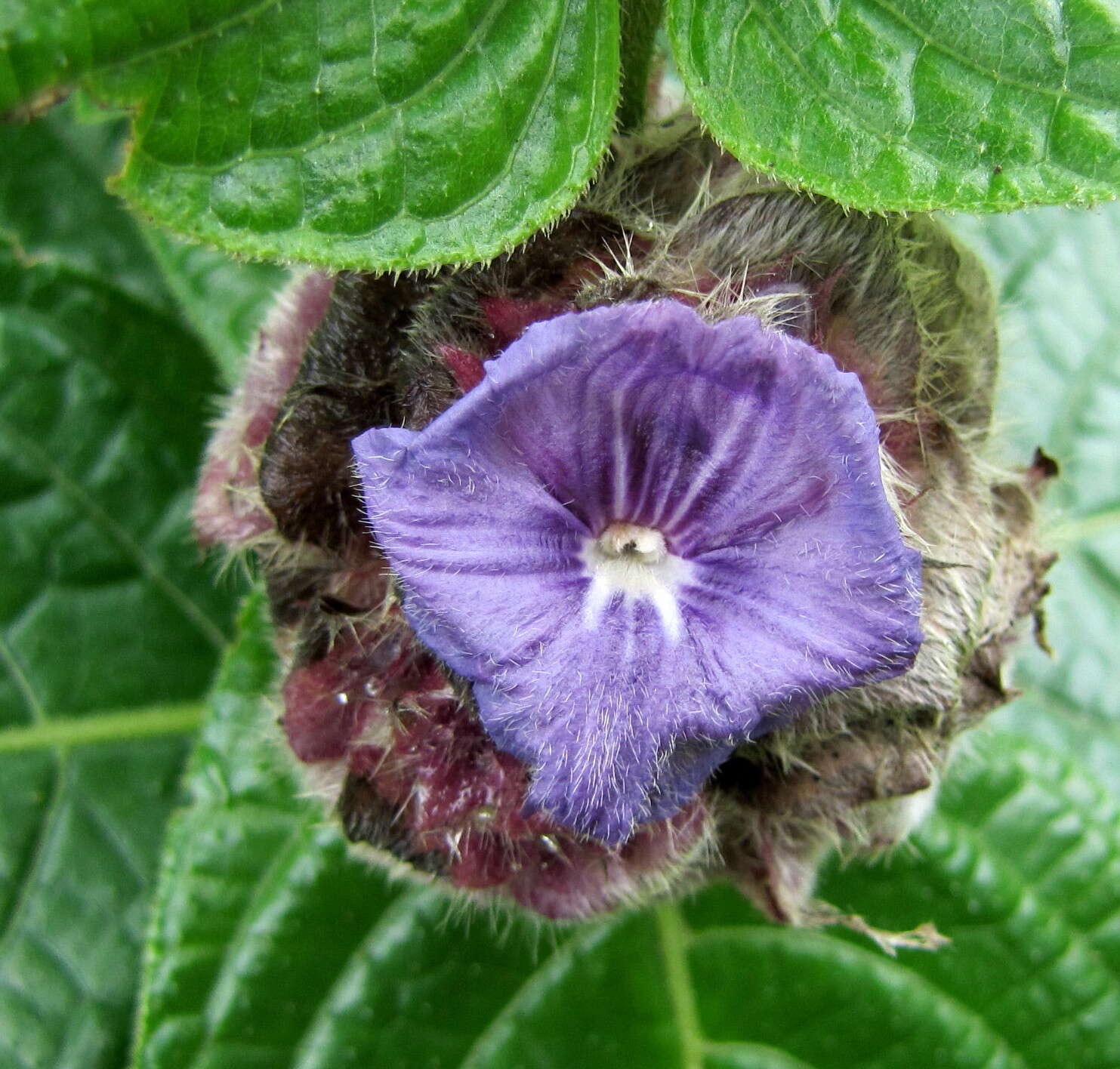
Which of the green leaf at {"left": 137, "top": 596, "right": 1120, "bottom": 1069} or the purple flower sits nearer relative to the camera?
the purple flower

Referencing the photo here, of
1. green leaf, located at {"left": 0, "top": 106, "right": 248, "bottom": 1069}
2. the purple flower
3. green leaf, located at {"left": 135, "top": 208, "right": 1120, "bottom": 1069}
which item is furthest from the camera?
green leaf, located at {"left": 0, "top": 106, "right": 248, "bottom": 1069}

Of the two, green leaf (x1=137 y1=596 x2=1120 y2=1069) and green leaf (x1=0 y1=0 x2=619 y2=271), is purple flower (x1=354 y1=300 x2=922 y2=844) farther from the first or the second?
green leaf (x1=137 y1=596 x2=1120 y2=1069)

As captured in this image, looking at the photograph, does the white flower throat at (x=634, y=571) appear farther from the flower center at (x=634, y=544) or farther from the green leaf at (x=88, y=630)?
the green leaf at (x=88, y=630)

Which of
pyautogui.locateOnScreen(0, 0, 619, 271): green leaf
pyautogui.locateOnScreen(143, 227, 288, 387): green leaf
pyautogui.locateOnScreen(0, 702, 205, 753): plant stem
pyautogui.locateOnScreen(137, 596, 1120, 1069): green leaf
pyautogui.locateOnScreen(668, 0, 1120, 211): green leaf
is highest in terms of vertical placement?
pyautogui.locateOnScreen(668, 0, 1120, 211): green leaf

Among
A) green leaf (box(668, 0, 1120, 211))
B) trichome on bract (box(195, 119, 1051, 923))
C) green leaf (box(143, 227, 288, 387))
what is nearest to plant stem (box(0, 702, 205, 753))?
green leaf (box(143, 227, 288, 387))

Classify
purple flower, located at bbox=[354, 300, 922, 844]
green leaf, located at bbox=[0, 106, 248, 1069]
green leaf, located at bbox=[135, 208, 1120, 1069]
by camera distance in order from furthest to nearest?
green leaf, located at bbox=[0, 106, 248, 1069] → green leaf, located at bbox=[135, 208, 1120, 1069] → purple flower, located at bbox=[354, 300, 922, 844]

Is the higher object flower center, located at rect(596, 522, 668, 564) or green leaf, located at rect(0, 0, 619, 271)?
green leaf, located at rect(0, 0, 619, 271)

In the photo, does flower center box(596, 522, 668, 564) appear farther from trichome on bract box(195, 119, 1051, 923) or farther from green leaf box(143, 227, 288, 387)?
green leaf box(143, 227, 288, 387)
